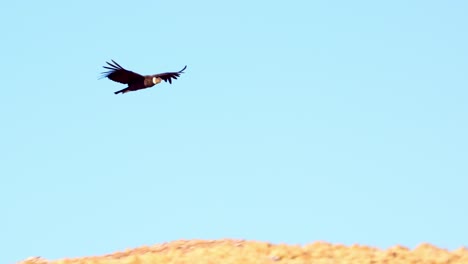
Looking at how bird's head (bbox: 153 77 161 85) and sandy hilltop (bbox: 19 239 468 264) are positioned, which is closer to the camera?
sandy hilltop (bbox: 19 239 468 264)

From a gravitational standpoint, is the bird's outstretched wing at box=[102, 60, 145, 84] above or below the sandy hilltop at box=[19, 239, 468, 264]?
above

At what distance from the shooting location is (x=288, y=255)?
23938 millimetres

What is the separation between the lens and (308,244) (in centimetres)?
2503

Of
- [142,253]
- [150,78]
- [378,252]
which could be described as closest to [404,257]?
[378,252]

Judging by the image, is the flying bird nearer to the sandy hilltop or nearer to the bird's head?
the bird's head

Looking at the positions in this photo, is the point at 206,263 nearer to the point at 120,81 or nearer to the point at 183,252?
the point at 183,252

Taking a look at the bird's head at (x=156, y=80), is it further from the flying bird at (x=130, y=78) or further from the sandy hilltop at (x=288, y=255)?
the sandy hilltop at (x=288, y=255)

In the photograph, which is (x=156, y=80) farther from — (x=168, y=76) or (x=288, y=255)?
(x=288, y=255)

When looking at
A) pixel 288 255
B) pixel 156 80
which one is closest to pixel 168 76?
pixel 156 80

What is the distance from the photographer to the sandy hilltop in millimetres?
23469

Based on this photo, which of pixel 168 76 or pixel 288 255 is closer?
pixel 288 255

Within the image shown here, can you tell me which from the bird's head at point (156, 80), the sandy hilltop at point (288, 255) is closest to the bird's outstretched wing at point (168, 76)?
the bird's head at point (156, 80)

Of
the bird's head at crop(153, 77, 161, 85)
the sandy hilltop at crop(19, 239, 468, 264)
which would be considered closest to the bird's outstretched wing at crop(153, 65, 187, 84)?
the bird's head at crop(153, 77, 161, 85)

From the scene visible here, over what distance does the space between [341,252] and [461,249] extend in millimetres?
3275
